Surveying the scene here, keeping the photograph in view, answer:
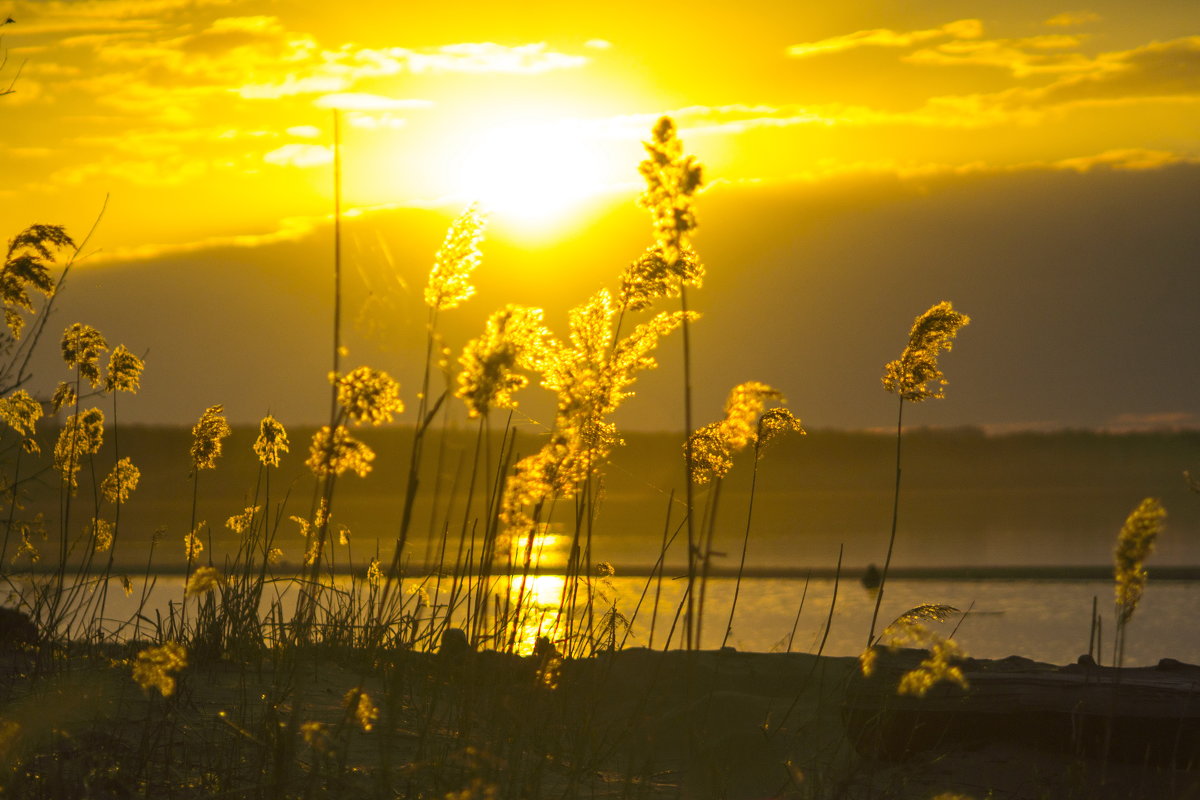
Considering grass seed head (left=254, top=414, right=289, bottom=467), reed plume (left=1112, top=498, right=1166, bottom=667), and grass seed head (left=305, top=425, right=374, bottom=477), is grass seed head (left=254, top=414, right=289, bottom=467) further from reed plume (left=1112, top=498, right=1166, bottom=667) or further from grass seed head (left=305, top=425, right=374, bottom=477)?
reed plume (left=1112, top=498, right=1166, bottom=667)

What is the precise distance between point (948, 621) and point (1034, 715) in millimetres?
4006

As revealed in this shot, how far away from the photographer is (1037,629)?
8.02 m

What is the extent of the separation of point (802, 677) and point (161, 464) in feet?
96.4

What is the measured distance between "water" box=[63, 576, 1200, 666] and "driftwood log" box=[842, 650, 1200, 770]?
1.36 metres

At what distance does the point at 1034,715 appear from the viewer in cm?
451

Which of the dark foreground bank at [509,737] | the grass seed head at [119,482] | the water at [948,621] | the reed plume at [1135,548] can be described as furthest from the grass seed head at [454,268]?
the water at [948,621]

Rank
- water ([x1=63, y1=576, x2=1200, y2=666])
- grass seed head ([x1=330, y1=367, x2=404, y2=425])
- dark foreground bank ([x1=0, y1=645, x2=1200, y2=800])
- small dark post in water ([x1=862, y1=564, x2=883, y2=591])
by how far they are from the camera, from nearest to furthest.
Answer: grass seed head ([x1=330, y1=367, x2=404, y2=425]) < dark foreground bank ([x1=0, y1=645, x2=1200, y2=800]) < water ([x1=63, y1=576, x2=1200, y2=666]) < small dark post in water ([x1=862, y1=564, x2=883, y2=591])

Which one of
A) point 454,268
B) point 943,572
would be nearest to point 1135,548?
point 454,268

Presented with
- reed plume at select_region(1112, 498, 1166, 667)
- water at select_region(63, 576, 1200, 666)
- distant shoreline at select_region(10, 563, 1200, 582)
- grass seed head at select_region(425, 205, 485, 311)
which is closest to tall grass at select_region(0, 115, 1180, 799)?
grass seed head at select_region(425, 205, 485, 311)

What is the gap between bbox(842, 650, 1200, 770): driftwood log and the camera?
4.28 meters

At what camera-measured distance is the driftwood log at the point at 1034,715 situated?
14.0 feet

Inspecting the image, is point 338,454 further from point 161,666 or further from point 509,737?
point 509,737

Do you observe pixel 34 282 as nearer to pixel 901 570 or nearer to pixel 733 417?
pixel 733 417

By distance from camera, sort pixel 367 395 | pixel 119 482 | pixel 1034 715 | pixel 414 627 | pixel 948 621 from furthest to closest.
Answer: pixel 948 621 < pixel 119 482 < pixel 1034 715 < pixel 414 627 < pixel 367 395
